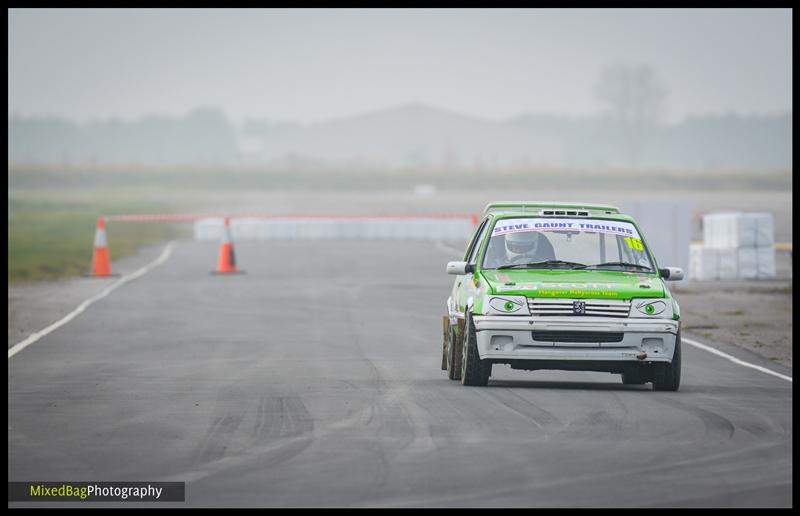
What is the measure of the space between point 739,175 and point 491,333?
160 m

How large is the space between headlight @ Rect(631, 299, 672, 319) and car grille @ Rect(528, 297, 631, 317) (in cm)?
9

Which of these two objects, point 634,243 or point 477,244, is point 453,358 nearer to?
point 477,244

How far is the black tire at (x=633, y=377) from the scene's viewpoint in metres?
14.7

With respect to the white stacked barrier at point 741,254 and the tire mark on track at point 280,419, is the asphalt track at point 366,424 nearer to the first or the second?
the tire mark on track at point 280,419

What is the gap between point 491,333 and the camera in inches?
564

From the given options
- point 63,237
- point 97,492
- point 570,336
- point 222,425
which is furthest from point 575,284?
point 63,237

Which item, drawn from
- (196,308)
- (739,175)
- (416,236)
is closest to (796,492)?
(196,308)

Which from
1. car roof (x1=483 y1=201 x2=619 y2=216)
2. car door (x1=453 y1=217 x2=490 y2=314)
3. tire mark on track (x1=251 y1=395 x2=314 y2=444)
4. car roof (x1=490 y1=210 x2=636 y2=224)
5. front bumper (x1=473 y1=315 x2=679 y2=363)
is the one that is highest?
car roof (x1=483 y1=201 x2=619 y2=216)

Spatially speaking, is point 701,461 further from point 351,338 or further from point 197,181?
point 197,181

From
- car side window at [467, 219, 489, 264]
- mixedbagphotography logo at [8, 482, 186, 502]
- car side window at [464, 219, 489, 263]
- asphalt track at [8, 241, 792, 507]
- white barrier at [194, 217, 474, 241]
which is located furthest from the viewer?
white barrier at [194, 217, 474, 241]

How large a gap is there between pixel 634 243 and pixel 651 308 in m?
1.22

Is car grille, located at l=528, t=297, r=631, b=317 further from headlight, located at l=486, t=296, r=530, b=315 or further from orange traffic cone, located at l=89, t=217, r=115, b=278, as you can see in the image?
orange traffic cone, located at l=89, t=217, r=115, b=278

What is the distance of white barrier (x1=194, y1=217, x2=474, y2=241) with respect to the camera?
2147 inches

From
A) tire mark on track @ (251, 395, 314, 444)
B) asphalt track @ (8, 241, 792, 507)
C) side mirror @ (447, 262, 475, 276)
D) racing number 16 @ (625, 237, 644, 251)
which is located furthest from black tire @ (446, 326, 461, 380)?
tire mark on track @ (251, 395, 314, 444)
